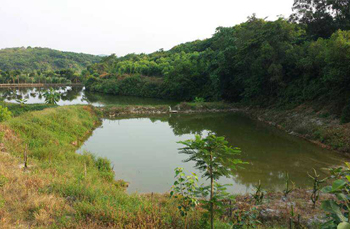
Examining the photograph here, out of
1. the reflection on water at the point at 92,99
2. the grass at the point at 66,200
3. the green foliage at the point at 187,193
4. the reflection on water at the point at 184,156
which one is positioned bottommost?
the reflection on water at the point at 184,156

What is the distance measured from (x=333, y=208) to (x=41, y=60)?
178 meters

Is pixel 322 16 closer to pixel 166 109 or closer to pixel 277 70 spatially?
pixel 277 70

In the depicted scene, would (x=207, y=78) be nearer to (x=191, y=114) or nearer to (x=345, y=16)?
(x=191, y=114)

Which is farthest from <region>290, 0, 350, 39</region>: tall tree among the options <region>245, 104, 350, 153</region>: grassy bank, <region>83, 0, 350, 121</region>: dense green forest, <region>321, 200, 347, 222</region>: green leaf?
<region>321, 200, 347, 222</region>: green leaf

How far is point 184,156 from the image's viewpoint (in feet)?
49.6

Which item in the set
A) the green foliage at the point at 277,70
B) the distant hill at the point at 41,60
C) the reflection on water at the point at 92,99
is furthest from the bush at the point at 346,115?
the distant hill at the point at 41,60

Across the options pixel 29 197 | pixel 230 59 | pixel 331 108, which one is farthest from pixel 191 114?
pixel 29 197

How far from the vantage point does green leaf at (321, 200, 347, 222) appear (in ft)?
8.09

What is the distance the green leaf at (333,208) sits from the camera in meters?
2.47

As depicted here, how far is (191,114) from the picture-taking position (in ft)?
104

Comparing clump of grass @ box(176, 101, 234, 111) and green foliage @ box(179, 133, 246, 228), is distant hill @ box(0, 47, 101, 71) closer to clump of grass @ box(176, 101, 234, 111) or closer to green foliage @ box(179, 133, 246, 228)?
clump of grass @ box(176, 101, 234, 111)

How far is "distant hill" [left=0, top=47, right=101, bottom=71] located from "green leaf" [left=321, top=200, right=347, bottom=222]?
482 feet

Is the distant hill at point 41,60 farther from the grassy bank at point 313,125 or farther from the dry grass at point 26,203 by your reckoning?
the dry grass at point 26,203

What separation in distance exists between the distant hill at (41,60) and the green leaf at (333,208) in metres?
147
